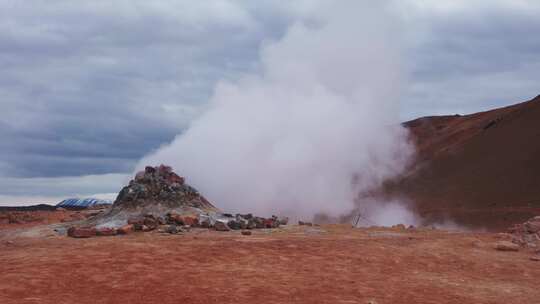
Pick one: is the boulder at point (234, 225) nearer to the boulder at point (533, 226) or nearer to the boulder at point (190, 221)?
the boulder at point (190, 221)

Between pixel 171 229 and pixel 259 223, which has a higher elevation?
pixel 259 223

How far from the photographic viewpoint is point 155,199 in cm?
2016

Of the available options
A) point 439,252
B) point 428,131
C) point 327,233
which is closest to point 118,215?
point 327,233

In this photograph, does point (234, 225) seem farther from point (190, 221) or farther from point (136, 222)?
point (136, 222)

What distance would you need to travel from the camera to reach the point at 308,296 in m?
9.91

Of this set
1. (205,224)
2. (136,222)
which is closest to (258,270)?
(136,222)

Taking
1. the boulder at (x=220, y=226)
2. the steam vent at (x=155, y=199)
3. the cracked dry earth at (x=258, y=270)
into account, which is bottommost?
the cracked dry earth at (x=258, y=270)

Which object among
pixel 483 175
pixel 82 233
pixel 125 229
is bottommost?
pixel 82 233

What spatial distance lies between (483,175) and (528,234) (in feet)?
80.8

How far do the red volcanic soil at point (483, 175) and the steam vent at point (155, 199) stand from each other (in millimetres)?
17838

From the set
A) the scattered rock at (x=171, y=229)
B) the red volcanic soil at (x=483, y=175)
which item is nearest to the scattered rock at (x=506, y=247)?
the scattered rock at (x=171, y=229)

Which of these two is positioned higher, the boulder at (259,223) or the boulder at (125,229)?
the boulder at (259,223)

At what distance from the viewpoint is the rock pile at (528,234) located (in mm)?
16998

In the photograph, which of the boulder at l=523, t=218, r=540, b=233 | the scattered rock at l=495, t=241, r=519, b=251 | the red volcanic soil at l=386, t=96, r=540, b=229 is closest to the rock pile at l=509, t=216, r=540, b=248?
the boulder at l=523, t=218, r=540, b=233
